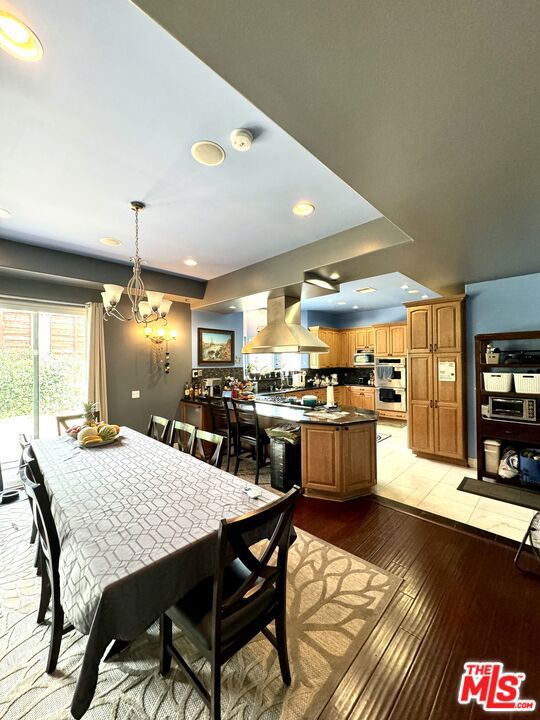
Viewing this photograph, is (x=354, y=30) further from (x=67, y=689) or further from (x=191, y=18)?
(x=67, y=689)

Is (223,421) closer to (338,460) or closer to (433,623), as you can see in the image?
(338,460)

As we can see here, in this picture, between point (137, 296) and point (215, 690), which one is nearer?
point (215, 690)

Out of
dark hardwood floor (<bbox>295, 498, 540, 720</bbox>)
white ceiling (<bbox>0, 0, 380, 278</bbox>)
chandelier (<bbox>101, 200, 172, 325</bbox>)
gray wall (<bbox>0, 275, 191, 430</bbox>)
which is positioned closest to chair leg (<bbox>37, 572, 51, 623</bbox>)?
dark hardwood floor (<bbox>295, 498, 540, 720</bbox>)

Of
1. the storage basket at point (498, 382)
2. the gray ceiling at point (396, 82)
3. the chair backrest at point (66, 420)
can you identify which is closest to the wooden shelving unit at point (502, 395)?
the storage basket at point (498, 382)

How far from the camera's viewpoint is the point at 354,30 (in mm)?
874

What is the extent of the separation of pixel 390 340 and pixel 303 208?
505 cm

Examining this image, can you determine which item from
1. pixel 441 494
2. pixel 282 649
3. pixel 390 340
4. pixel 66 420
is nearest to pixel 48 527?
pixel 282 649

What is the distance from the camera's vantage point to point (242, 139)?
160 cm

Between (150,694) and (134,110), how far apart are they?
2.82 metres

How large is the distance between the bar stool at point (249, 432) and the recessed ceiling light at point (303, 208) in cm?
219

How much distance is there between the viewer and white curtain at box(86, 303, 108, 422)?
3.91 m

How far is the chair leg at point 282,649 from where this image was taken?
133 centimetres

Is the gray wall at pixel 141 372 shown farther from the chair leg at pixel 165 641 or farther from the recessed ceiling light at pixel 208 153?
the chair leg at pixel 165 641

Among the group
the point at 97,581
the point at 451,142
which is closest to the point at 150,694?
the point at 97,581
